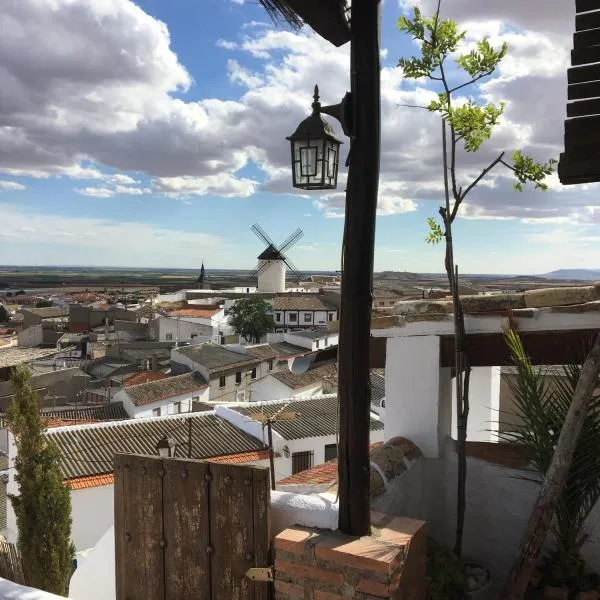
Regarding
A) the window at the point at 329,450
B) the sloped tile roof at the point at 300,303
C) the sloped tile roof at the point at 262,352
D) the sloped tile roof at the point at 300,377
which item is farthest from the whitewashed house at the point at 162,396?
the sloped tile roof at the point at 300,303

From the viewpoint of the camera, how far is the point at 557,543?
2719 mm

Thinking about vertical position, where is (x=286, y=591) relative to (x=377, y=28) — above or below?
below

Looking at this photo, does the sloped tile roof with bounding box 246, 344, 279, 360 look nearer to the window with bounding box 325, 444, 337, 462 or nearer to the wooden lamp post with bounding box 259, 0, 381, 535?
the window with bounding box 325, 444, 337, 462

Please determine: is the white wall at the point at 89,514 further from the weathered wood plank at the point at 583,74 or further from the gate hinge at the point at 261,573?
the weathered wood plank at the point at 583,74

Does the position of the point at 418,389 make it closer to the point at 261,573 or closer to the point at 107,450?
the point at 261,573

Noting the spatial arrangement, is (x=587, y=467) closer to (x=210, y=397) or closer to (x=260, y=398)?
(x=260, y=398)

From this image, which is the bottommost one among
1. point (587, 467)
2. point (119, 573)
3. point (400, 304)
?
point (119, 573)

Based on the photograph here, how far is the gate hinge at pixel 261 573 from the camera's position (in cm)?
217

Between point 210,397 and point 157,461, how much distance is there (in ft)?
77.4

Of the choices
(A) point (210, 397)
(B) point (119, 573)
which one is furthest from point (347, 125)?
(A) point (210, 397)

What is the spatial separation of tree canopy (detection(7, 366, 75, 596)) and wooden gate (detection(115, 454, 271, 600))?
5775mm

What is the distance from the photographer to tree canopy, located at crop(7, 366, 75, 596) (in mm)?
7332

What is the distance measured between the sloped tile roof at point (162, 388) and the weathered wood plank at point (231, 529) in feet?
63.6

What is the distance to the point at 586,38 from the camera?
2.43 meters
